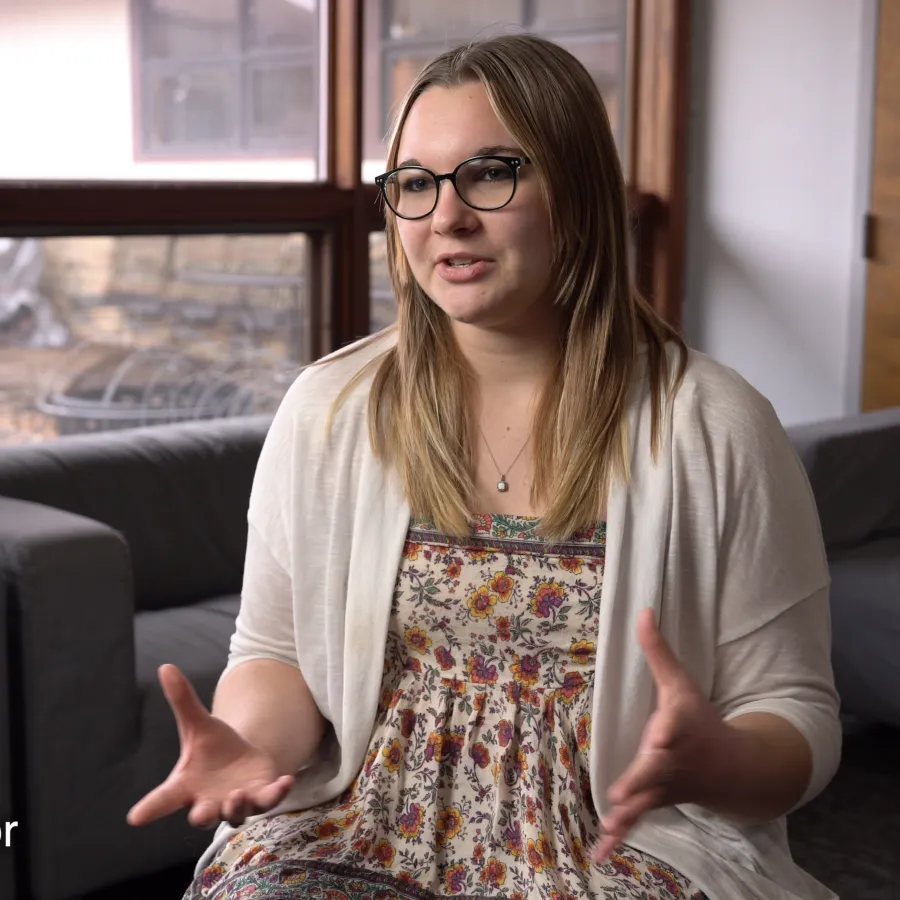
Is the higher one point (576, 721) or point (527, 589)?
point (527, 589)

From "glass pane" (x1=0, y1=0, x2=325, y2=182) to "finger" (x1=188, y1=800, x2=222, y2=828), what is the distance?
2.37 meters

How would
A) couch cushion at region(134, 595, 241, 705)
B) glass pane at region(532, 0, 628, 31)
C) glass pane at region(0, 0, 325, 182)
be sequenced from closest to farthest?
couch cushion at region(134, 595, 241, 705), glass pane at region(0, 0, 325, 182), glass pane at region(532, 0, 628, 31)

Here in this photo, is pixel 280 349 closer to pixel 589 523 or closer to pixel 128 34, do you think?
pixel 128 34

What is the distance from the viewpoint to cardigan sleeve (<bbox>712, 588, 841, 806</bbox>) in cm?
126

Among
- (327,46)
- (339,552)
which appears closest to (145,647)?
(339,552)

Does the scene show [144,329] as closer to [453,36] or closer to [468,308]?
[453,36]

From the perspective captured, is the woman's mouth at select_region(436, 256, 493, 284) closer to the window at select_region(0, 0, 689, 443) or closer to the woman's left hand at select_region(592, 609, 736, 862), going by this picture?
the woman's left hand at select_region(592, 609, 736, 862)

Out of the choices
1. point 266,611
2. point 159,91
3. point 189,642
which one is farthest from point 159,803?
point 159,91

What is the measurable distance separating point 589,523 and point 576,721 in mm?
188

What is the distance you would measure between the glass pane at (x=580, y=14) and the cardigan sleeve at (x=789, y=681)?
3450 mm

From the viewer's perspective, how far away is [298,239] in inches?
149

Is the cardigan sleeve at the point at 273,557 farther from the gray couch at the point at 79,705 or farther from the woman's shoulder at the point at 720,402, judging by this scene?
the gray couch at the point at 79,705

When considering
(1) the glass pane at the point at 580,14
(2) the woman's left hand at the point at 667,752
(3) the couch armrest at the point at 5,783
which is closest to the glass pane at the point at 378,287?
(1) the glass pane at the point at 580,14

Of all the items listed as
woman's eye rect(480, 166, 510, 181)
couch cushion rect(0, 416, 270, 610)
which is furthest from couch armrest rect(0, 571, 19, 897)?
woman's eye rect(480, 166, 510, 181)
